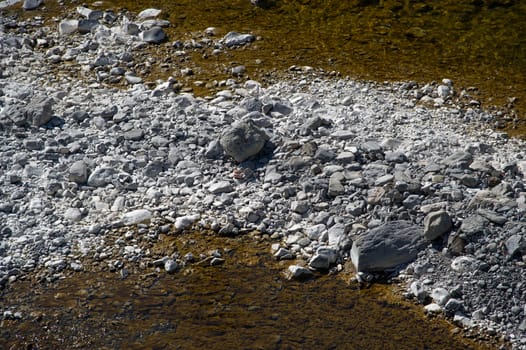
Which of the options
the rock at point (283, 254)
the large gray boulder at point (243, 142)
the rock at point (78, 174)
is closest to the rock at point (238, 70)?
the large gray boulder at point (243, 142)

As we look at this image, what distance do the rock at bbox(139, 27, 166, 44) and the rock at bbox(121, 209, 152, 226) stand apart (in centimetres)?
444

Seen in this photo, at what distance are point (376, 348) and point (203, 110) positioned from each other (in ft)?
15.3

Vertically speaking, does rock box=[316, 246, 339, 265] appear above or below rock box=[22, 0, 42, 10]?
below

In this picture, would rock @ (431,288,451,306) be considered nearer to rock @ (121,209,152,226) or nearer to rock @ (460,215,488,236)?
rock @ (460,215,488,236)

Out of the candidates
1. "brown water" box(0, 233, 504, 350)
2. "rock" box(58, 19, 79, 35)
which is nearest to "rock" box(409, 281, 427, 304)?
"brown water" box(0, 233, 504, 350)

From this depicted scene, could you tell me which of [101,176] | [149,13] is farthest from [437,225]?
[149,13]

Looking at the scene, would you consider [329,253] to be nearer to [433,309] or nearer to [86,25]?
[433,309]

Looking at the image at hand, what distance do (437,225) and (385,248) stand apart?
2.06 feet

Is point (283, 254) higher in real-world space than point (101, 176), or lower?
lower

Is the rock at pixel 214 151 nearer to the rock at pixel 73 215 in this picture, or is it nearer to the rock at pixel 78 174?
the rock at pixel 78 174

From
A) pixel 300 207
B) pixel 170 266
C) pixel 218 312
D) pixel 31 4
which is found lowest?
pixel 218 312

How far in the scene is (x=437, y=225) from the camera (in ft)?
28.7

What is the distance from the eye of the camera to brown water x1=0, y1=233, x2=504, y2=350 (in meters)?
7.96

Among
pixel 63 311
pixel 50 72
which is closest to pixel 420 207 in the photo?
pixel 63 311
